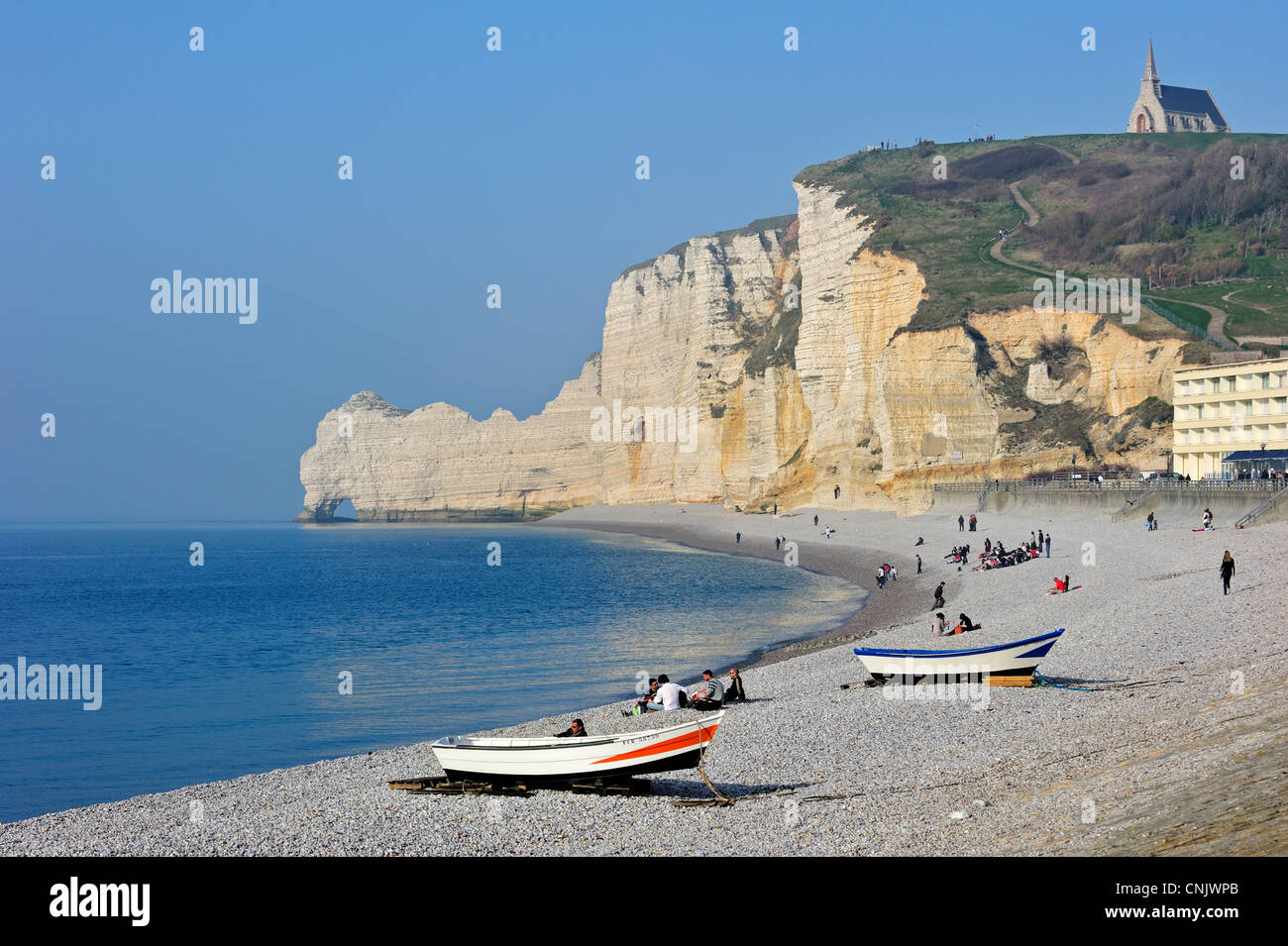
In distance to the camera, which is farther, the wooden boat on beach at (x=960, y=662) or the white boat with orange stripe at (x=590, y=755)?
the wooden boat on beach at (x=960, y=662)

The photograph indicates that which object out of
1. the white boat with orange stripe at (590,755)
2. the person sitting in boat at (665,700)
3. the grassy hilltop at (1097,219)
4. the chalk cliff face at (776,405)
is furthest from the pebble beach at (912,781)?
the grassy hilltop at (1097,219)

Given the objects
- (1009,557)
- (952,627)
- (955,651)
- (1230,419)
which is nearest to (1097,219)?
(1230,419)

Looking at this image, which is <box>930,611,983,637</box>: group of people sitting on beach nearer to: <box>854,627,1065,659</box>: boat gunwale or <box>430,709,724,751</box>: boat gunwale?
<box>854,627,1065,659</box>: boat gunwale

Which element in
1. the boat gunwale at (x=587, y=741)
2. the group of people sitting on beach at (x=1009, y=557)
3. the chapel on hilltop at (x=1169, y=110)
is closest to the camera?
the boat gunwale at (x=587, y=741)

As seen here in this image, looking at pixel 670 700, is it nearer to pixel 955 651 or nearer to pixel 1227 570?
pixel 955 651

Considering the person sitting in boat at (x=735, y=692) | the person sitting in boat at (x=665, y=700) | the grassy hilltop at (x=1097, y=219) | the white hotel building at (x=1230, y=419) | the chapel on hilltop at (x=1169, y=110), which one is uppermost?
the chapel on hilltop at (x=1169, y=110)

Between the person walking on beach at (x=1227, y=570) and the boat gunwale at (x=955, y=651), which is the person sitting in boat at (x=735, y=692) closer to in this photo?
the boat gunwale at (x=955, y=651)
